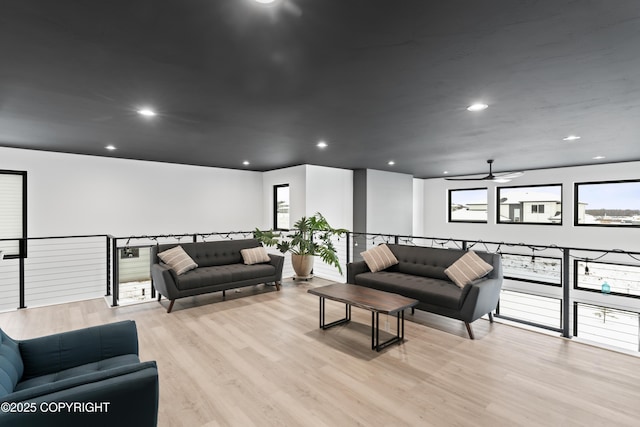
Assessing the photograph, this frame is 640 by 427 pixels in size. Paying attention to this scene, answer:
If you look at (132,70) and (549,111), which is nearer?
(132,70)

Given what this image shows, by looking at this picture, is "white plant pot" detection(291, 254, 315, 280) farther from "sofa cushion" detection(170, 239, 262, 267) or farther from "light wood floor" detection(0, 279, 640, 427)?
"light wood floor" detection(0, 279, 640, 427)

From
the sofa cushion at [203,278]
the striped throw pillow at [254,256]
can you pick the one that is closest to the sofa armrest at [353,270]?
the striped throw pillow at [254,256]

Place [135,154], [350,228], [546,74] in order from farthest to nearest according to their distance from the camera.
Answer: [350,228] < [135,154] < [546,74]

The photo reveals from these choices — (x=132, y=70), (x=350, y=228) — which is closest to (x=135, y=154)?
(x=132, y=70)

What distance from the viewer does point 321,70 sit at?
2373 mm

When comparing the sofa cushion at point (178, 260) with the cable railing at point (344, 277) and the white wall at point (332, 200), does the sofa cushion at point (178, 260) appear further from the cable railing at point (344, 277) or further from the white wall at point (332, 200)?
the white wall at point (332, 200)

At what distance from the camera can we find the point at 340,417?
2264 mm

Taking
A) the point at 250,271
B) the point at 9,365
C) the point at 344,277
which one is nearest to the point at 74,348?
the point at 9,365

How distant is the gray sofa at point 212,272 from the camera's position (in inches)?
180

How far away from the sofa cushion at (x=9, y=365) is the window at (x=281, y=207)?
603cm

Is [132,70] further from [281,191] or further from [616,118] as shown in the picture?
[281,191]

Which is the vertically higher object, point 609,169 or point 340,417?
point 609,169

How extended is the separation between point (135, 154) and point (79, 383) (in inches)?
221

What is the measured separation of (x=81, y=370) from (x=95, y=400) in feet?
2.90
